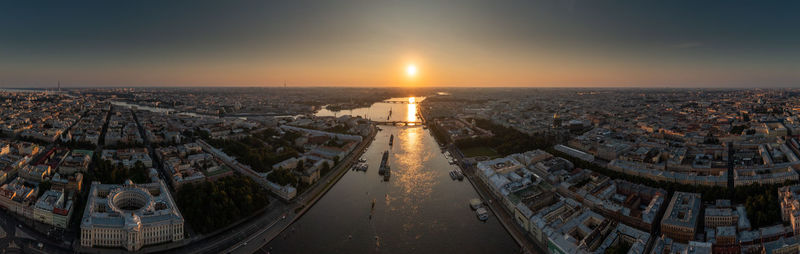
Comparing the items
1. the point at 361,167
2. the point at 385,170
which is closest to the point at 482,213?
the point at 385,170

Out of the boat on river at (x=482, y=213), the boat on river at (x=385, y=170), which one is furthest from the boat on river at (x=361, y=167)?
the boat on river at (x=482, y=213)

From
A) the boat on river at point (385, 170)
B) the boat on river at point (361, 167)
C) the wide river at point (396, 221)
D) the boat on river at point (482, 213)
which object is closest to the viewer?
the wide river at point (396, 221)

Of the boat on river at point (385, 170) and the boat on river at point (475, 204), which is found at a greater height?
the boat on river at point (385, 170)

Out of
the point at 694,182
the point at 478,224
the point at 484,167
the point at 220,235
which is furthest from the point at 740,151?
the point at 220,235

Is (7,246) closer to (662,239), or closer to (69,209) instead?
(69,209)

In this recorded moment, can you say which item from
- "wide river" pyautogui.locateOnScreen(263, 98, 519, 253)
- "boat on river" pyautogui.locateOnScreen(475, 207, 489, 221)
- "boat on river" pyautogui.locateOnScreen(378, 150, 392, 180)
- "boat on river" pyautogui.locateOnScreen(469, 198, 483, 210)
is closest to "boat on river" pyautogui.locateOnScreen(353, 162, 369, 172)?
"wide river" pyautogui.locateOnScreen(263, 98, 519, 253)

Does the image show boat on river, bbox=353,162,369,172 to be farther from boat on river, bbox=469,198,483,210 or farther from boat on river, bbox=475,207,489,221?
boat on river, bbox=475,207,489,221

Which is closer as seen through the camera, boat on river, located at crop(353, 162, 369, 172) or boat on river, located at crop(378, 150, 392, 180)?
boat on river, located at crop(378, 150, 392, 180)

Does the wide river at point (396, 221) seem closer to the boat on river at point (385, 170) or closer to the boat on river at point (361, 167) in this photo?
the boat on river at point (385, 170)
